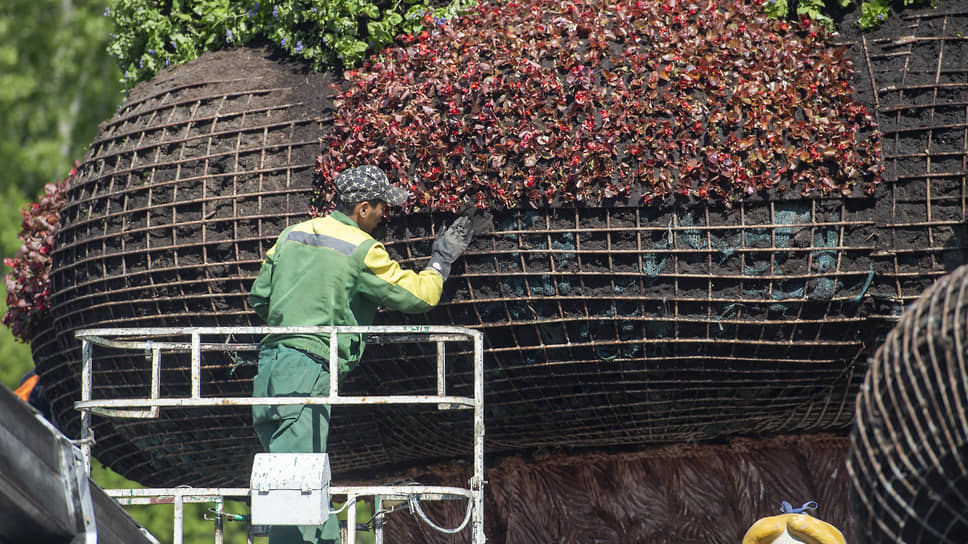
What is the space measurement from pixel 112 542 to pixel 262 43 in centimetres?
282

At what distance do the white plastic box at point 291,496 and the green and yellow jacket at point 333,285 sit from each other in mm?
674

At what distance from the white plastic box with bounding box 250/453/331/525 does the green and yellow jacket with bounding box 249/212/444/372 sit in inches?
26.5

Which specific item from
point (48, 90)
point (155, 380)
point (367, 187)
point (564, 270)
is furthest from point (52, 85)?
point (564, 270)

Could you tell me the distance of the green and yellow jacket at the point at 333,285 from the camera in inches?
174

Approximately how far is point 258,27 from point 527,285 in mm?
2001

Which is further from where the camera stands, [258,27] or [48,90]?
[48,90]

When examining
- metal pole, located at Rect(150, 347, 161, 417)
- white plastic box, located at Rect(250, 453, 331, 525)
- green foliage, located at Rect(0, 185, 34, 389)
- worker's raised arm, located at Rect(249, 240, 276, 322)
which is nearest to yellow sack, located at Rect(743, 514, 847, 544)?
white plastic box, located at Rect(250, 453, 331, 525)

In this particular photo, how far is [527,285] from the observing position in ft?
14.9

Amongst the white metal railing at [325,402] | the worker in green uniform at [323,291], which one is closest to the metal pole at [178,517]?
the white metal railing at [325,402]

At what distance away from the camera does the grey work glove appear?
4.52 m

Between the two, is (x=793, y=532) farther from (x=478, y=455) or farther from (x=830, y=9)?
(x=830, y=9)

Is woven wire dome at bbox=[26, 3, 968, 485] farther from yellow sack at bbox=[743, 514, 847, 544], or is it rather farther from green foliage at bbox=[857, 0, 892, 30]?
yellow sack at bbox=[743, 514, 847, 544]

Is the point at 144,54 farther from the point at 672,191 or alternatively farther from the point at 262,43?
the point at 672,191

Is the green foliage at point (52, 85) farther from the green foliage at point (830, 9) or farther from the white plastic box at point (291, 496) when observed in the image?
the white plastic box at point (291, 496)
